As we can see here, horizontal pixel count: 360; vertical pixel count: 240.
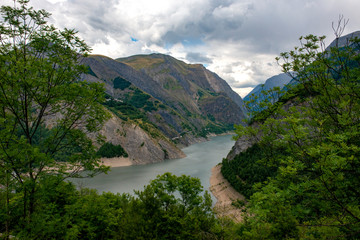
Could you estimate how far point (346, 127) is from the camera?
7.88 metres

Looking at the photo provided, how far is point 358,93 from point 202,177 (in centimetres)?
7285

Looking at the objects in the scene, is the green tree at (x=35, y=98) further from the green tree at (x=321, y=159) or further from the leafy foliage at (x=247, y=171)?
the leafy foliage at (x=247, y=171)

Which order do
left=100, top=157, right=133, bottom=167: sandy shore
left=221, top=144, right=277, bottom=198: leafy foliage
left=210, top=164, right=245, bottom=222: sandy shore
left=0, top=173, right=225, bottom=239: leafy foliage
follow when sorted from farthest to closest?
left=100, top=157, right=133, bottom=167: sandy shore
left=221, top=144, right=277, bottom=198: leafy foliage
left=210, top=164, right=245, bottom=222: sandy shore
left=0, top=173, right=225, bottom=239: leafy foliage

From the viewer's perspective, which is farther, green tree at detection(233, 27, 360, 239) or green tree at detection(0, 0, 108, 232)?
green tree at detection(0, 0, 108, 232)

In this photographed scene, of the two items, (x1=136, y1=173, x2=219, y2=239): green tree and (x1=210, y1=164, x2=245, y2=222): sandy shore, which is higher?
(x1=136, y1=173, x2=219, y2=239): green tree

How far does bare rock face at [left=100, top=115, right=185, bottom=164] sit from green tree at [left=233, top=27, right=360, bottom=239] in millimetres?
108183

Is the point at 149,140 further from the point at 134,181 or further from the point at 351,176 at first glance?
the point at 351,176

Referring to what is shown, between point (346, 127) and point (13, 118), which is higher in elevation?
point (13, 118)

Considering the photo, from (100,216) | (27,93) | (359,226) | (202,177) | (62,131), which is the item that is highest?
(27,93)

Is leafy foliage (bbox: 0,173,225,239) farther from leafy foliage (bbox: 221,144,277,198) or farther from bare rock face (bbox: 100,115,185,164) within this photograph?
bare rock face (bbox: 100,115,185,164)

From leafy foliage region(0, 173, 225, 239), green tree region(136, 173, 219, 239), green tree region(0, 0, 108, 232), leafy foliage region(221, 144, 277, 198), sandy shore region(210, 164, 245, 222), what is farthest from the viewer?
leafy foliage region(221, 144, 277, 198)

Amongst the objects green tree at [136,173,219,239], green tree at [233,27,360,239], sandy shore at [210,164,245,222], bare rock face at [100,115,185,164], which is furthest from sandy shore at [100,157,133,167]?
green tree at [233,27,360,239]

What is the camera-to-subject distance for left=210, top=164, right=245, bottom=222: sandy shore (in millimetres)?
46000

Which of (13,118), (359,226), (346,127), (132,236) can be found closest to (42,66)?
(13,118)
